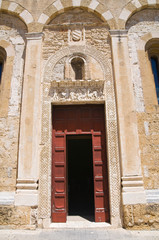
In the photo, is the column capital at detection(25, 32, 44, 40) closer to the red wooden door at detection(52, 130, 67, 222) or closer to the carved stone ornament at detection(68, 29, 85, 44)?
the carved stone ornament at detection(68, 29, 85, 44)

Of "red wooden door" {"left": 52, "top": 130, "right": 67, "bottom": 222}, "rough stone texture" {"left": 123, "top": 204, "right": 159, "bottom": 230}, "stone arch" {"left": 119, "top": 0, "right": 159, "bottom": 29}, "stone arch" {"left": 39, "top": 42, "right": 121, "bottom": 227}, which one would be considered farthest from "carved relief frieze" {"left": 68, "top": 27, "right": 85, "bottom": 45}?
"rough stone texture" {"left": 123, "top": 204, "right": 159, "bottom": 230}

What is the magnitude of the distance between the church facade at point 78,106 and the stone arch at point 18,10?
0.03m

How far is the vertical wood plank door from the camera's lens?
556cm

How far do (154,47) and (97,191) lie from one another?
5518 mm

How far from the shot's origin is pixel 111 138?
5758mm

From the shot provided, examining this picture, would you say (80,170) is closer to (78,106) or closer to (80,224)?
(80,224)

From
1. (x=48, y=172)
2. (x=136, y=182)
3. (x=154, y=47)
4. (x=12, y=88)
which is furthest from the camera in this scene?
(x=154, y=47)

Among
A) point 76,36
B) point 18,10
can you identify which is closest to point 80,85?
point 76,36

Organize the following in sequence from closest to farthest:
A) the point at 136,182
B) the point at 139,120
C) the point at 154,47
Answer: the point at 136,182, the point at 139,120, the point at 154,47

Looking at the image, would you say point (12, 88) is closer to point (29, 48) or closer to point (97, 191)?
point (29, 48)

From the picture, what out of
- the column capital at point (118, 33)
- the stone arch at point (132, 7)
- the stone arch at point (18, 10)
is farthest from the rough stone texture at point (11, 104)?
the stone arch at point (132, 7)

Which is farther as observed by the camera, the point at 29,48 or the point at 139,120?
the point at 29,48

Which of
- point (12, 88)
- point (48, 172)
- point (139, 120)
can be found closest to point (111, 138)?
point (139, 120)

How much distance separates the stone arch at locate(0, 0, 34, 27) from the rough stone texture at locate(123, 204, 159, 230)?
6.91m
